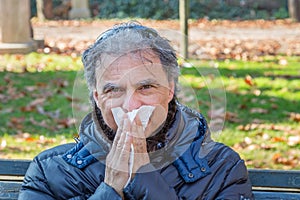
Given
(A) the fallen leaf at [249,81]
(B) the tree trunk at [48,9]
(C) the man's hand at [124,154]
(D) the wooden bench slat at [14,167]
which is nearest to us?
(C) the man's hand at [124,154]

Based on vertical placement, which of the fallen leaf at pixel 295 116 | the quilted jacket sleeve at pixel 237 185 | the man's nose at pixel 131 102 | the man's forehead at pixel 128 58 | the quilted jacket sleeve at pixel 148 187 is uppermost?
the man's forehead at pixel 128 58

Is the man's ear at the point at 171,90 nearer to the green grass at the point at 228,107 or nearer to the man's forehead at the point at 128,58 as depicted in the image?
the man's forehead at the point at 128,58

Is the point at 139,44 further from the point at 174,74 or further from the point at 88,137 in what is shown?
the point at 88,137

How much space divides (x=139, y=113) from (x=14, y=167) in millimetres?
1155

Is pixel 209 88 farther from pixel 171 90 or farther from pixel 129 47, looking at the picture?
pixel 129 47

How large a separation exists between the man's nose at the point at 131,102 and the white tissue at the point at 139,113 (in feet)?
0.04

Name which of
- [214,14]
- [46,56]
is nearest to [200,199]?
[46,56]

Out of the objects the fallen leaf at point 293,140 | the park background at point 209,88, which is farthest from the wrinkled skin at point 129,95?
the fallen leaf at point 293,140

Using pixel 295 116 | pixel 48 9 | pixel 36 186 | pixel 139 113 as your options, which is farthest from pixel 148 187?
pixel 48 9

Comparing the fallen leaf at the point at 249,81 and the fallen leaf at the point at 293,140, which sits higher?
the fallen leaf at the point at 293,140

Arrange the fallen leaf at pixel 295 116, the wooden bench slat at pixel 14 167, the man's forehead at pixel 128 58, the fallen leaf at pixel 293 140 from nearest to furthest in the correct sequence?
1. the man's forehead at pixel 128 58
2. the wooden bench slat at pixel 14 167
3. the fallen leaf at pixel 293 140
4. the fallen leaf at pixel 295 116

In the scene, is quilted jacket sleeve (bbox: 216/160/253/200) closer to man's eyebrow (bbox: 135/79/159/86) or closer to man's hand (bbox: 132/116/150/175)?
man's hand (bbox: 132/116/150/175)

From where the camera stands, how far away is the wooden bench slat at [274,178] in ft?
10.1

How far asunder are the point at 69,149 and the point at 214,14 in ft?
64.8
